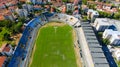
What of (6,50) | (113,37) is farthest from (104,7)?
(6,50)

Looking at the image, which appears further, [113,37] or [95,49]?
[113,37]

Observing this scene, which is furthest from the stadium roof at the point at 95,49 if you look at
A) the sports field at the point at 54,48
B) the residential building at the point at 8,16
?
the residential building at the point at 8,16

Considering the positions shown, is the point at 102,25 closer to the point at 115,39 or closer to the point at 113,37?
the point at 113,37

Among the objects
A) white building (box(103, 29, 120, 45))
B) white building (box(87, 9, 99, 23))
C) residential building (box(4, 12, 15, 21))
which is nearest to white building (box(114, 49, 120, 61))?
white building (box(103, 29, 120, 45))

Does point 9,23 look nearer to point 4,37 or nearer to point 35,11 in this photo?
point 4,37

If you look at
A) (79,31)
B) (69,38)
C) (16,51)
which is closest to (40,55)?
(16,51)

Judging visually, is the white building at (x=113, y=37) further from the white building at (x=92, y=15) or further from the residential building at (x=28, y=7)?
the residential building at (x=28, y=7)

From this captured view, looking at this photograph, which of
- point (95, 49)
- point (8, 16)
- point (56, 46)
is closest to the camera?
point (95, 49)

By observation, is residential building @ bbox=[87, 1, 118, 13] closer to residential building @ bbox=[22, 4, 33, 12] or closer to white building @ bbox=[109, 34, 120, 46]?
white building @ bbox=[109, 34, 120, 46]
